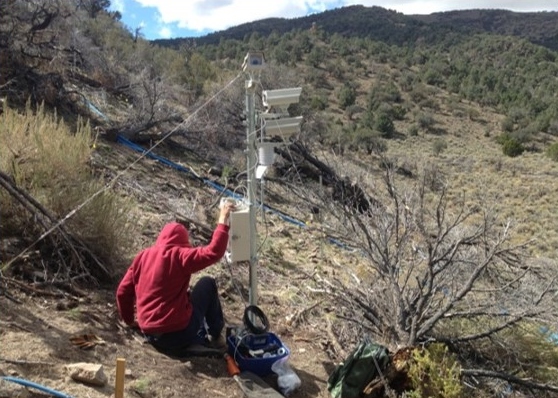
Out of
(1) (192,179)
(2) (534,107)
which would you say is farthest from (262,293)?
(2) (534,107)

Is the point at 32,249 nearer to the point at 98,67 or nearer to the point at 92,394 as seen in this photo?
the point at 92,394

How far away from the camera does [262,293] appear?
6.27 metres

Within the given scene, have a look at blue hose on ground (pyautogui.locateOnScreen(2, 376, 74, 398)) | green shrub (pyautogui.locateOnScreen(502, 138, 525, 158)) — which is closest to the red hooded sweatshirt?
blue hose on ground (pyautogui.locateOnScreen(2, 376, 74, 398))

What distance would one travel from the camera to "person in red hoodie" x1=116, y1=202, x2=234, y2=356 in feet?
13.3

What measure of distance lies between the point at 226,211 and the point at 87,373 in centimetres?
142

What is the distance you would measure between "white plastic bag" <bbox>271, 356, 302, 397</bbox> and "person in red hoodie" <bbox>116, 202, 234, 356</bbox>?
589 millimetres

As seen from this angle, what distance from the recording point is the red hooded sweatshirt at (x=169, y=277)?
4.03 metres

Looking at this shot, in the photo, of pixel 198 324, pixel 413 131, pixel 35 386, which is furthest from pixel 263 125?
pixel 413 131

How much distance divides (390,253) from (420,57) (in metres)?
47.2

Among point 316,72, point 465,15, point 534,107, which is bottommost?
point 534,107

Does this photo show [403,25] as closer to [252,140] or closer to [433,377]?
[252,140]

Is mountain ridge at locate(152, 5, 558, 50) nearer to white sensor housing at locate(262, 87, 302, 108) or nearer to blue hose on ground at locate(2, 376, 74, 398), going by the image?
white sensor housing at locate(262, 87, 302, 108)

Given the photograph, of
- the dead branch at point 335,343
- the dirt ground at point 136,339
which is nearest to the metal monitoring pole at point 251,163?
the dirt ground at point 136,339

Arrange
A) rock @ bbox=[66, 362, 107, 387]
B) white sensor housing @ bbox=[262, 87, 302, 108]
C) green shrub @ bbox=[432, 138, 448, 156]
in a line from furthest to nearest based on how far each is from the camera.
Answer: green shrub @ bbox=[432, 138, 448, 156] → white sensor housing @ bbox=[262, 87, 302, 108] → rock @ bbox=[66, 362, 107, 387]
